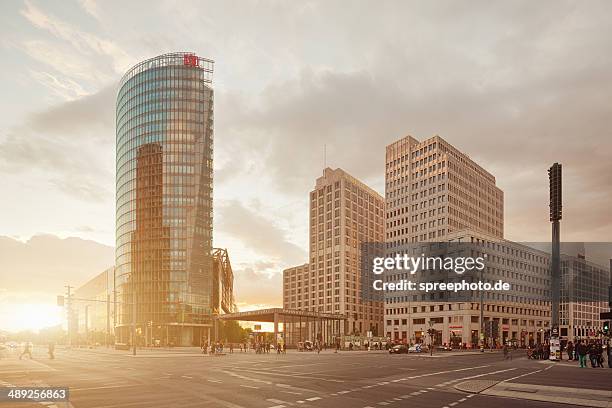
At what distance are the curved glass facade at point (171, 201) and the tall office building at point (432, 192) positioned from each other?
59523 millimetres

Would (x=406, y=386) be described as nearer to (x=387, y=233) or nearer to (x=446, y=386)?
(x=446, y=386)

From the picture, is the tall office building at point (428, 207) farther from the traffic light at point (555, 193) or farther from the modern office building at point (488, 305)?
the traffic light at point (555, 193)

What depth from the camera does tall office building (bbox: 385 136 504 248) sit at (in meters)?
155

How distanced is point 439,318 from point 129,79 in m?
125

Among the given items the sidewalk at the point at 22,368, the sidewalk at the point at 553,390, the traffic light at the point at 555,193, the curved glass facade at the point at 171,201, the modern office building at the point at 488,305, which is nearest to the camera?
the sidewalk at the point at 553,390

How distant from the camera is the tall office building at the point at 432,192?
15488cm

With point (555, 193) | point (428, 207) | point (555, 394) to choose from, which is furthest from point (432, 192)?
point (555, 394)

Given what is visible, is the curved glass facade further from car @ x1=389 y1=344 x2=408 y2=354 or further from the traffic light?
the traffic light

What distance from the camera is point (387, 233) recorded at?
17262 cm

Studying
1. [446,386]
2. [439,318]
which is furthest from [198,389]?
[439,318]

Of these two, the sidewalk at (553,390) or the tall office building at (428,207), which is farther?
the tall office building at (428,207)

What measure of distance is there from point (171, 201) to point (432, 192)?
79325 millimetres

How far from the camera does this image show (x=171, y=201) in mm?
166750

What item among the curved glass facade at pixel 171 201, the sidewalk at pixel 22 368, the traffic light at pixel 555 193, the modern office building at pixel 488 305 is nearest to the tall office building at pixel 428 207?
the modern office building at pixel 488 305
